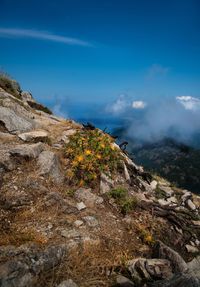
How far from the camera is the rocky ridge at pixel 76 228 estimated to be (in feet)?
25.4

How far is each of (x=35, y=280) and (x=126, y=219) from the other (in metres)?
4.49

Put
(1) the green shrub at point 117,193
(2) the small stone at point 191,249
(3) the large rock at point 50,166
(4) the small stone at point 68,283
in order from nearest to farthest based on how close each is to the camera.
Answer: (4) the small stone at point 68,283 < (2) the small stone at point 191,249 < (3) the large rock at point 50,166 < (1) the green shrub at point 117,193

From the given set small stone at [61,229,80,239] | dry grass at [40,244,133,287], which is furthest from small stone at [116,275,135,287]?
small stone at [61,229,80,239]

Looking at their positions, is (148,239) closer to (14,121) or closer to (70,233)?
(70,233)

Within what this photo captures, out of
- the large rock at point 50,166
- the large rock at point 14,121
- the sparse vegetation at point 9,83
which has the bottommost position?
the large rock at point 50,166

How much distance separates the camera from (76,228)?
32.0ft

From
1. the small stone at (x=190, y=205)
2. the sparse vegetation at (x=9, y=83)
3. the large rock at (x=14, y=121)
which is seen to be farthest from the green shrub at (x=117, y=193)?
the sparse vegetation at (x=9, y=83)

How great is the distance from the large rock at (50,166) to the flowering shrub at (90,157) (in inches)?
18.2

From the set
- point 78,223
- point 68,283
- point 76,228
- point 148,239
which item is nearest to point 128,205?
point 148,239

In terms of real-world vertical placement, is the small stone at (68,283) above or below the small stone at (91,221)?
below

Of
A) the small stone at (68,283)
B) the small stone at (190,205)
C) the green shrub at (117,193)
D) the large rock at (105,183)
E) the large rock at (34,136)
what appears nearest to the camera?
the small stone at (68,283)

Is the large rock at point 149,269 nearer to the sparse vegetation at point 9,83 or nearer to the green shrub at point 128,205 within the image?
the green shrub at point 128,205

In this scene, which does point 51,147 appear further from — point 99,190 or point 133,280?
point 133,280

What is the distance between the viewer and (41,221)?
9.68 m
